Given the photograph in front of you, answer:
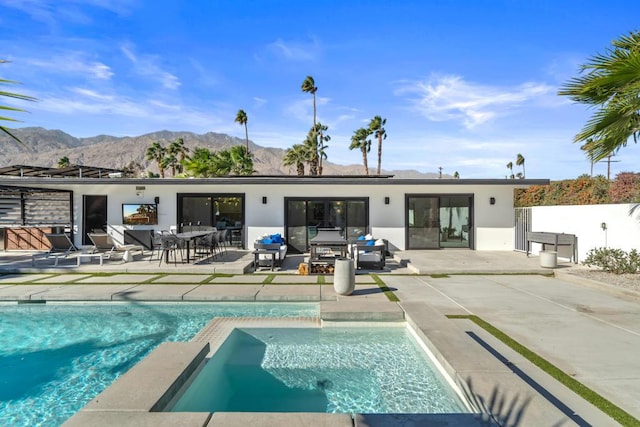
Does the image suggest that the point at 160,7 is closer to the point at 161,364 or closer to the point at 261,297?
the point at 261,297

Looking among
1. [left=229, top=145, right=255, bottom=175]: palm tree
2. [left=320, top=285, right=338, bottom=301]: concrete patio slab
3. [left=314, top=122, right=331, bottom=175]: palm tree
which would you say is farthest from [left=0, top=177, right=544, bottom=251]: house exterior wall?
[left=314, top=122, right=331, bottom=175]: palm tree

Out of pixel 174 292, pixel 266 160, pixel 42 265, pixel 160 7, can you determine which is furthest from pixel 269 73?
pixel 266 160

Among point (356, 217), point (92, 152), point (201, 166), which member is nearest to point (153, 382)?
point (356, 217)

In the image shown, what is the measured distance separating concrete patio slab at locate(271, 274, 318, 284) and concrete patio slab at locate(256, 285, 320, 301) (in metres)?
0.85

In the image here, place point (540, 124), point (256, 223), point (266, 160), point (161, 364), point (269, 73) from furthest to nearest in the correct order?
point (266, 160) < point (269, 73) < point (540, 124) < point (256, 223) < point (161, 364)

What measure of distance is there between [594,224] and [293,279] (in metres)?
8.92

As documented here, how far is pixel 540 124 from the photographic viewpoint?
16906mm

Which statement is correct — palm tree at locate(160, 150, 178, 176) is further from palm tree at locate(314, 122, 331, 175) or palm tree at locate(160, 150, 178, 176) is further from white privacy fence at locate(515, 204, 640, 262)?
white privacy fence at locate(515, 204, 640, 262)

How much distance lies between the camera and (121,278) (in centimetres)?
897

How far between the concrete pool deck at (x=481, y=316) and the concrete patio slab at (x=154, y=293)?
2 centimetres

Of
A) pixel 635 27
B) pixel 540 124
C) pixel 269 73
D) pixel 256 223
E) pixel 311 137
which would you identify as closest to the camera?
pixel 635 27

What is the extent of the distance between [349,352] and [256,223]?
9.82 m

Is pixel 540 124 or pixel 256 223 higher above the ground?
pixel 540 124

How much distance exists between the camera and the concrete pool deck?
2.80 m
